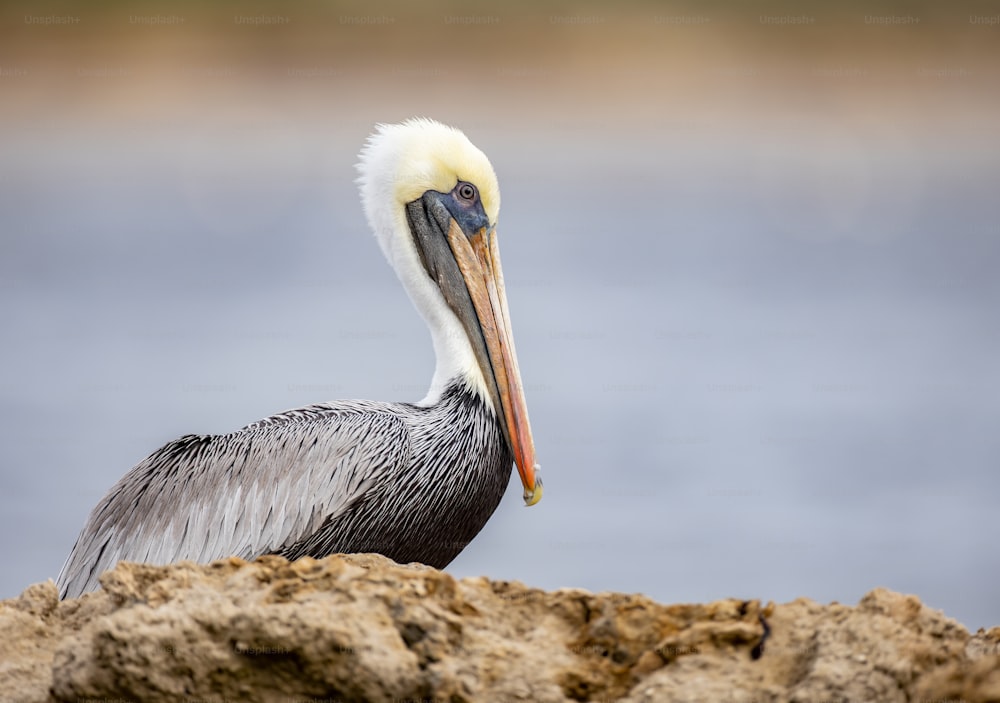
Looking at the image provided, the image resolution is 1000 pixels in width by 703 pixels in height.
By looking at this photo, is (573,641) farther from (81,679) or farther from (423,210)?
(423,210)

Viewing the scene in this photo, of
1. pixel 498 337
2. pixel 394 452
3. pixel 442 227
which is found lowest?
pixel 394 452

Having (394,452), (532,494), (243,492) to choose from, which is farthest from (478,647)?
(532,494)

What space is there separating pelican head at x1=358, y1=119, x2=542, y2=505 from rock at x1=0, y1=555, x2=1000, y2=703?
368cm

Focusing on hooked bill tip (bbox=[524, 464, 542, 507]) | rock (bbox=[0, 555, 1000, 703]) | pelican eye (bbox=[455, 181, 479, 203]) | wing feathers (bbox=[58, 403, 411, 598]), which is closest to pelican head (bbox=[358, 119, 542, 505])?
pelican eye (bbox=[455, 181, 479, 203])

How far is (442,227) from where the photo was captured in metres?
6.49

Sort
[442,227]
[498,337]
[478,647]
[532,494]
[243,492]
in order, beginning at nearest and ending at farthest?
1. [478,647]
2. [243,492]
3. [532,494]
4. [498,337]
5. [442,227]

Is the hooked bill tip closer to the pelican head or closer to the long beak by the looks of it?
the long beak

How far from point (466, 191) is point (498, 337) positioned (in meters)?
0.79

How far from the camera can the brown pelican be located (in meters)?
5.59

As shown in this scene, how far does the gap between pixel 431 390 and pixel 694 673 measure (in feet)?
12.6

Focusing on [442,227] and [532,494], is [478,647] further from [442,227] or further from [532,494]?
[442,227]

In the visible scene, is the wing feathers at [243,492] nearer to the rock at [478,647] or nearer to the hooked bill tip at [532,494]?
the hooked bill tip at [532,494]

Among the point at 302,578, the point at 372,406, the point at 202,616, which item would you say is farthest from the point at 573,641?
the point at 372,406

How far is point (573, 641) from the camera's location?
2701 mm
